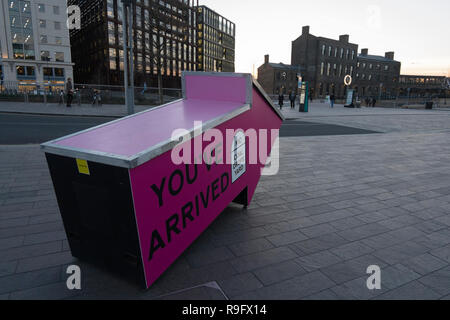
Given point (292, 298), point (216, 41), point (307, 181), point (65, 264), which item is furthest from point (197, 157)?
point (216, 41)

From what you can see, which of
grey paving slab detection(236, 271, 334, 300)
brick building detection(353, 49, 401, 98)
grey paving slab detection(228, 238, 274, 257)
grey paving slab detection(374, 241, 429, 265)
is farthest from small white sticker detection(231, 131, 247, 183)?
brick building detection(353, 49, 401, 98)

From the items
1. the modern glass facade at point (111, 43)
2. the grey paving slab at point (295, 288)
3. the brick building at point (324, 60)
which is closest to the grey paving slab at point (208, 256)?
the grey paving slab at point (295, 288)

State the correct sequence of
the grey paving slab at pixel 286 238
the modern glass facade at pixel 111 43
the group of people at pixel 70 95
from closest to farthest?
the grey paving slab at pixel 286 238 → the group of people at pixel 70 95 → the modern glass facade at pixel 111 43

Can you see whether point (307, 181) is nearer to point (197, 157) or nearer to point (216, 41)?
point (197, 157)

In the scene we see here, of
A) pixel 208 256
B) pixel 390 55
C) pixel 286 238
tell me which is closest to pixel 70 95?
pixel 208 256

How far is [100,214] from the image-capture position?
2.60m

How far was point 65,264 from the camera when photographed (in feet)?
10.1

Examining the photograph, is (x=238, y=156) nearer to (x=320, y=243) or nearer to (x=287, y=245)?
(x=287, y=245)

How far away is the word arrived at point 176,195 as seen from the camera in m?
2.62

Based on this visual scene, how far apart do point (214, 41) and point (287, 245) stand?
97.5 meters

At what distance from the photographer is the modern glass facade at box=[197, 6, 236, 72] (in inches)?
3359

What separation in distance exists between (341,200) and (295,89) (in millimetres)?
71540

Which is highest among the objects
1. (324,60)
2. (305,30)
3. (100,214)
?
(305,30)

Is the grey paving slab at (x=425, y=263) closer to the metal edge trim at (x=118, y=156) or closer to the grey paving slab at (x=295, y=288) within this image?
the grey paving slab at (x=295, y=288)
